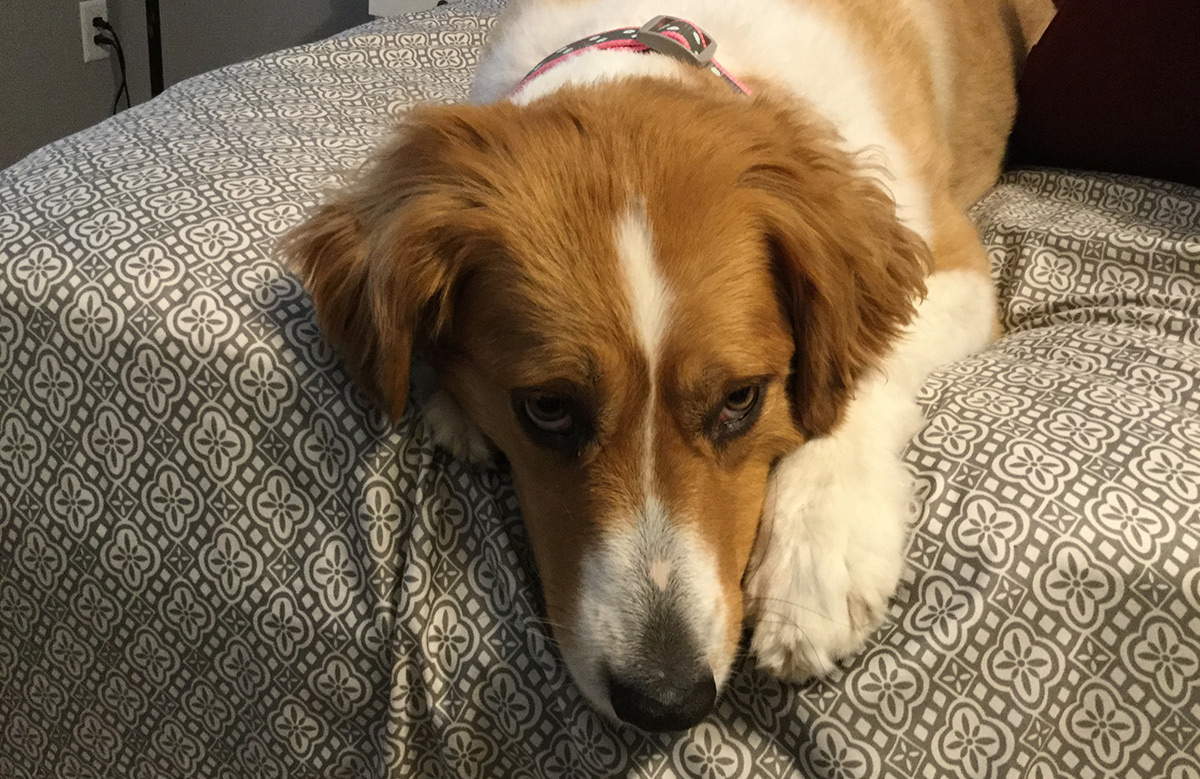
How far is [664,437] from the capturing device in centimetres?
113

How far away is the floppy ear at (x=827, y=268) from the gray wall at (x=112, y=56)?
372 centimetres

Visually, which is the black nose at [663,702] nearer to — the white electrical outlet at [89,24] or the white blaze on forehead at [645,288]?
the white blaze on forehead at [645,288]

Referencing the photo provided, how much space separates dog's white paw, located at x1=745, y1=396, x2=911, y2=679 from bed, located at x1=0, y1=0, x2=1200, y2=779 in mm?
32

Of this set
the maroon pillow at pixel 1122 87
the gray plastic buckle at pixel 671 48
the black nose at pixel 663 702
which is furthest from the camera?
the maroon pillow at pixel 1122 87

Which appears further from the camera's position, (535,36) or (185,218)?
(535,36)

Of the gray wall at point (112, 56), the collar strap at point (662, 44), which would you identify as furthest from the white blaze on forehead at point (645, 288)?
the gray wall at point (112, 56)

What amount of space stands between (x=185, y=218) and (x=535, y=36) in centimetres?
75

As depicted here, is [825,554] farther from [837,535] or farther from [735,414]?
[735,414]

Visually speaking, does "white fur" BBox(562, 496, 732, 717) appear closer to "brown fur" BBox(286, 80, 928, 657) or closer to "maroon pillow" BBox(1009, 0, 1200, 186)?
"brown fur" BBox(286, 80, 928, 657)

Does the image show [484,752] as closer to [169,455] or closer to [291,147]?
[169,455]

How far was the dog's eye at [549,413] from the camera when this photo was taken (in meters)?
1.14

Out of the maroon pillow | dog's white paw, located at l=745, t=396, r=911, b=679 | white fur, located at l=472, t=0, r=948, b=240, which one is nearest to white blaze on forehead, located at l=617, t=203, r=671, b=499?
dog's white paw, located at l=745, t=396, r=911, b=679

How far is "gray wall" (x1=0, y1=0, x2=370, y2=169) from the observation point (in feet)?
12.4

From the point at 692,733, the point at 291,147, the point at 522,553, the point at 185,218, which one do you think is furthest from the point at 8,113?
→ the point at 692,733
